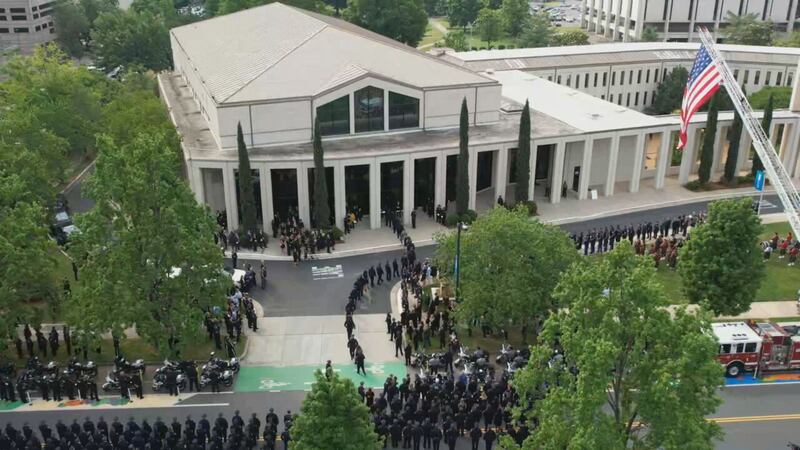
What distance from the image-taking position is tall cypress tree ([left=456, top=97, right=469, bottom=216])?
145 feet

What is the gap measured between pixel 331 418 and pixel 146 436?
9.38m

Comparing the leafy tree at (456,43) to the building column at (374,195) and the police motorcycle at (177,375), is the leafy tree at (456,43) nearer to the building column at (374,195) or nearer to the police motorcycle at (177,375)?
the building column at (374,195)

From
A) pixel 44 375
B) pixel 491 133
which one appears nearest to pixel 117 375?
pixel 44 375

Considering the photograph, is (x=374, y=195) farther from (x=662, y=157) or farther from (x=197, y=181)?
(x=662, y=157)

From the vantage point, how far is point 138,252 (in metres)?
28.9

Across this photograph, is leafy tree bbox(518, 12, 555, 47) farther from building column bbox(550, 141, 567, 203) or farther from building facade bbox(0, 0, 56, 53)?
building facade bbox(0, 0, 56, 53)

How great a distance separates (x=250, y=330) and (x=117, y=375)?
670 centimetres

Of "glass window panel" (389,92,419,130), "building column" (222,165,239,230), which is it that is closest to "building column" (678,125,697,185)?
"glass window panel" (389,92,419,130)

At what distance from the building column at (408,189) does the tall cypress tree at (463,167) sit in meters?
2.79

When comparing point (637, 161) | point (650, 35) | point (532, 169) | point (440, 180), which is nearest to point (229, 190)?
point (440, 180)

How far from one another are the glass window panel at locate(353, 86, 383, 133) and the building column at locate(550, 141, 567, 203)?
11480 millimetres

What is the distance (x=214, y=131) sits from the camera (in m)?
48.6

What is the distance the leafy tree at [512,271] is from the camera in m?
30.8

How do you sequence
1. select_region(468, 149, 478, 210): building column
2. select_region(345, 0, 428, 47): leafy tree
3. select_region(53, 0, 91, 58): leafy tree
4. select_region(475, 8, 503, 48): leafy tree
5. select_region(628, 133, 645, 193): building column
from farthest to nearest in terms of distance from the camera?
select_region(475, 8, 503, 48): leafy tree
select_region(53, 0, 91, 58): leafy tree
select_region(345, 0, 428, 47): leafy tree
select_region(628, 133, 645, 193): building column
select_region(468, 149, 478, 210): building column
